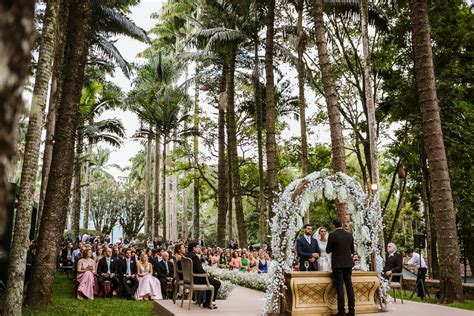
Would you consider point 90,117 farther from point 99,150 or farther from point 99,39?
point 99,150

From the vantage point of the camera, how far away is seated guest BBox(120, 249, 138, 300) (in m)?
13.3

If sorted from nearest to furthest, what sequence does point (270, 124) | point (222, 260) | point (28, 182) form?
point (28, 182) < point (270, 124) < point (222, 260)

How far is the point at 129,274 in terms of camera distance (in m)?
13.8

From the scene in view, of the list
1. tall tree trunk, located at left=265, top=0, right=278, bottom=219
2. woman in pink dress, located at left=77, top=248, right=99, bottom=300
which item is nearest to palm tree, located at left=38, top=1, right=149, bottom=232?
tall tree trunk, located at left=265, top=0, right=278, bottom=219

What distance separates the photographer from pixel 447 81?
16172 mm

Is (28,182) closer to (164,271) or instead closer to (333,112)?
(164,271)

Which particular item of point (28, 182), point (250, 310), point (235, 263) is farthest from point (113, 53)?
point (250, 310)

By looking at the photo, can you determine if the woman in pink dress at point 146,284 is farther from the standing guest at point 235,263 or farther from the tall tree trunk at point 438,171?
the tall tree trunk at point 438,171

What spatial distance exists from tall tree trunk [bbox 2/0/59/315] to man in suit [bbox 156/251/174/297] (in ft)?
20.6

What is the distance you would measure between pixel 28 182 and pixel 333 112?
27.7 feet

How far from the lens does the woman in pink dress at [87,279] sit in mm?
12734

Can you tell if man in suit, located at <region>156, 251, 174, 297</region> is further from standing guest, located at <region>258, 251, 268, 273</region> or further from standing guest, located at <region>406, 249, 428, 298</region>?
standing guest, located at <region>406, 249, 428, 298</region>

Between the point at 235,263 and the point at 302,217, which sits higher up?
the point at 302,217

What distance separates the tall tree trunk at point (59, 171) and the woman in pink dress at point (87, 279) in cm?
A: 229
